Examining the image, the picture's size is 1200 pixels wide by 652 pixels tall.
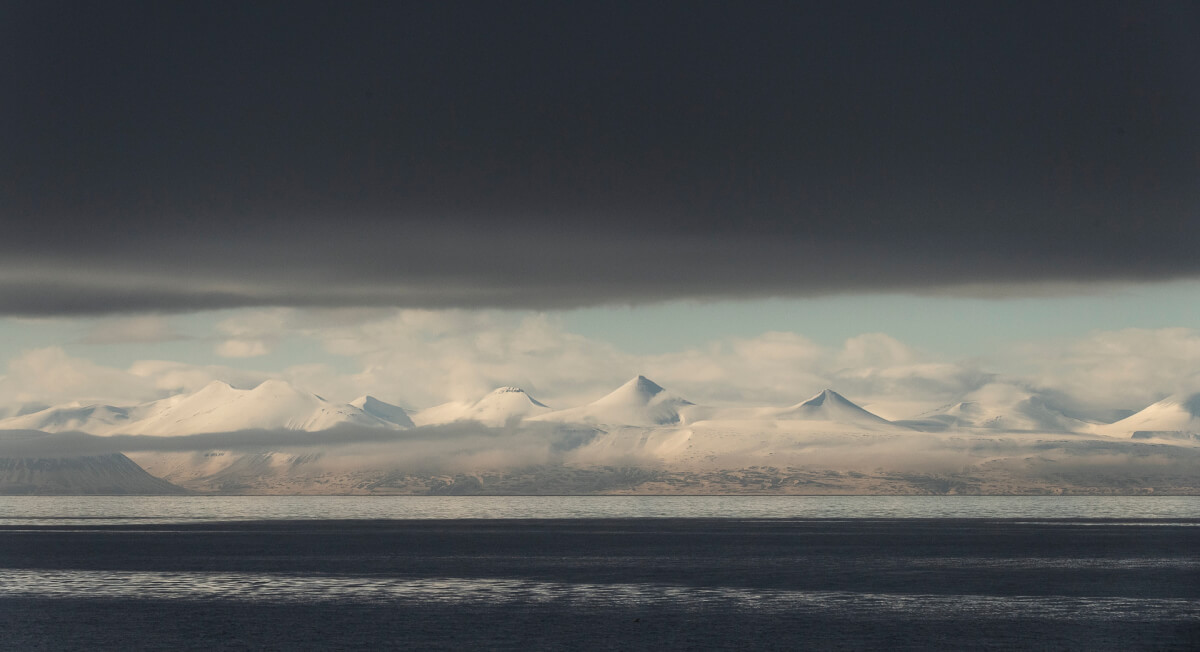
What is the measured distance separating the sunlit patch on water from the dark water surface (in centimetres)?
24

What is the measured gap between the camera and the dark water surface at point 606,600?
7694 cm

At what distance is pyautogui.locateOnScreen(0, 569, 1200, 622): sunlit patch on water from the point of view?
9219 cm

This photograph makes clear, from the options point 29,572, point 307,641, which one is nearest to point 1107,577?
point 307,641

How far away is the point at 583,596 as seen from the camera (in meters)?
104

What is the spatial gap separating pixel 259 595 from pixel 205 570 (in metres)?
37.2

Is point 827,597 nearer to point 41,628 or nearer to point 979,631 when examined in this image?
point 979,631

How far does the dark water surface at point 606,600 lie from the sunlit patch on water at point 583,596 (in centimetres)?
24

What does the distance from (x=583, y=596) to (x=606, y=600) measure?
4036 millimetres

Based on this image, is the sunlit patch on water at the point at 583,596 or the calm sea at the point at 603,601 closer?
the calm sea at the point at 603,601

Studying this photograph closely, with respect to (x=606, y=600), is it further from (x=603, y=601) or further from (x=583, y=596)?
(x=583, y=596)

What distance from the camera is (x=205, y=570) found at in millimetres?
139375

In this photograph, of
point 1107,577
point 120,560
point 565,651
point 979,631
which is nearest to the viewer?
point 565,651

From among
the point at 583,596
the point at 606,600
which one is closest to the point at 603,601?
the point at 606,600

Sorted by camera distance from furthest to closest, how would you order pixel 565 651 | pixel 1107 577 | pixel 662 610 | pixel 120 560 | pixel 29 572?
1. pixel 120 560
2. pixel 29 572
3. pixel 1107 577
4. pixel 662 610
5. pixel 565 651
